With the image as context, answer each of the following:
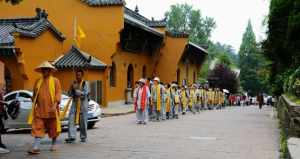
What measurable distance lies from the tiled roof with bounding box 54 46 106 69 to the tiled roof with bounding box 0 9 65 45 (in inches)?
38.4


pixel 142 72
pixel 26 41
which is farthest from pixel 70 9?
pixel 142 72

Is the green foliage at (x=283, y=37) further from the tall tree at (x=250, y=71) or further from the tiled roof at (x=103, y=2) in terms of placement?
the tall tree at (x=250, y=71)

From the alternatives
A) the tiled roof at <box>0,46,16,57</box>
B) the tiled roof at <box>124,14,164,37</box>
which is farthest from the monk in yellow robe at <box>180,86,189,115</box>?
the tiled roof at <box>0,46,16,57</box>

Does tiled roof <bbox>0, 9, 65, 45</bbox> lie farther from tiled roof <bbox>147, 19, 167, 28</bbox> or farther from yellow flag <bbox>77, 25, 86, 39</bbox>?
tiled roof <bbox>147, 19, 167, 28</bbox>

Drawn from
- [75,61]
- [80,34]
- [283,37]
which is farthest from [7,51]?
[283,37]

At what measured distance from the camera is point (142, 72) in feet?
137

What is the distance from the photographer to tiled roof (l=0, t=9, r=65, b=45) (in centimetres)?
2728

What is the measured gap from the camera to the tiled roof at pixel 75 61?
29375 millimetres

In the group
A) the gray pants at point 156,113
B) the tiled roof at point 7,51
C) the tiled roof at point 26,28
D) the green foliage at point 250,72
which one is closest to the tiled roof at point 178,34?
the tiled roof at point 26,28

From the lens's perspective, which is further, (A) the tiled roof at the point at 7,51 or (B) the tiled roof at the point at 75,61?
(B) the tiled roof at the point at 75,61

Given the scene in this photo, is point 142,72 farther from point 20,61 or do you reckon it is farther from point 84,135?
point 84,135

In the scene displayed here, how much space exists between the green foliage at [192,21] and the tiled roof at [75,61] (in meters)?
52.0

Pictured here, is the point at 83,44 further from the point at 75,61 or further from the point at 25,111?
the point at 25,111

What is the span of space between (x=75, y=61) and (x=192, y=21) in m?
54.6
